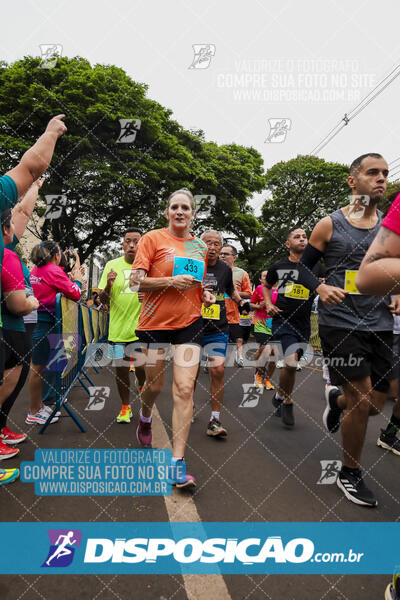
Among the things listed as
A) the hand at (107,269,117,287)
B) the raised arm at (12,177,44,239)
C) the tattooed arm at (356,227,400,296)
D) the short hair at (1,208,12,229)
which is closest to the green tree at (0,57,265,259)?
the hand at (107,269,117,287)

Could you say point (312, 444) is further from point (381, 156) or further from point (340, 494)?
point (381, 156)

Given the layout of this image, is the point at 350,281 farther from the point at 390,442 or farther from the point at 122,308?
the point at 122,308

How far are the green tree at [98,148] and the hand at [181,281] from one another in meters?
11.6

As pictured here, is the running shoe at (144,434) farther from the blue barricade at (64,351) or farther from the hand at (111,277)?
the hand at (111,277)

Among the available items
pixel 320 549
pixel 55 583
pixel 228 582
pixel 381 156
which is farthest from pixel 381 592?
pixel 381 156

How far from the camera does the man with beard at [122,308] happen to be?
14.1 feet

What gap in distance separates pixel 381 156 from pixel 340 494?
2462mm

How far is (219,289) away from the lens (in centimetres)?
451

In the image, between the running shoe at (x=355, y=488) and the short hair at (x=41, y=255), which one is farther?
the short hair at (x=41, y=255)

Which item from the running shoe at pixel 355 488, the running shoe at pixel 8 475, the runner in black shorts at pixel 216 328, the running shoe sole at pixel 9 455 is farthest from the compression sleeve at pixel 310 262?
the running shoe sole at pixel 9 455

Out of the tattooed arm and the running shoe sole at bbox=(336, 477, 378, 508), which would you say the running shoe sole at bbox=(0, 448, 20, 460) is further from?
the tattooed arm

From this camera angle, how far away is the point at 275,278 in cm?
502

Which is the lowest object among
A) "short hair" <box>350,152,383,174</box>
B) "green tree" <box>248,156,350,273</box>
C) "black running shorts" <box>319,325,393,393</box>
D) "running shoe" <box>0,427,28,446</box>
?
"running shoe" <box>0,427,28,446</box>

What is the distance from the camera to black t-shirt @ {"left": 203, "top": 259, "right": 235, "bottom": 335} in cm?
428
